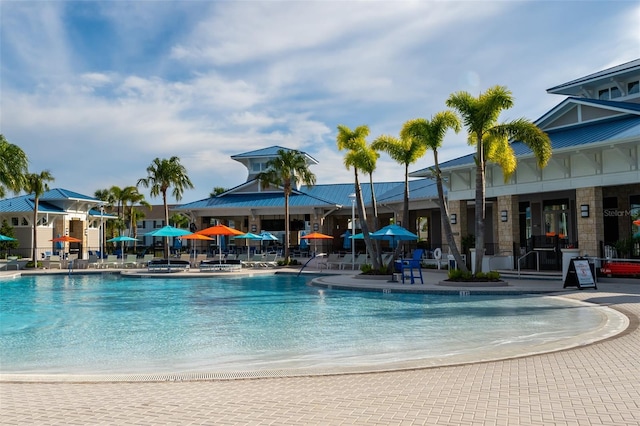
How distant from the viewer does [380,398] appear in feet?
18.1

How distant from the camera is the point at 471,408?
201 inches

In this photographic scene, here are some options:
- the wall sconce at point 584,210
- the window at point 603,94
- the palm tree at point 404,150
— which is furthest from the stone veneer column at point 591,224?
the window at point 603,94


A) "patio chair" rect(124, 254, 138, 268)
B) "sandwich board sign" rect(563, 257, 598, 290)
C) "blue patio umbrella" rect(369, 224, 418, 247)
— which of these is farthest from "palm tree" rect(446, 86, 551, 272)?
"patio chair" rect(124, 254, 138, 268)

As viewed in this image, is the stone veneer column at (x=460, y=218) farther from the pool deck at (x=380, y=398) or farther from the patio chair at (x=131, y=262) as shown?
the pool deck at (x=380, y=398)

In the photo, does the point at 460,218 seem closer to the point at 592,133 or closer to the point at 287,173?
the point at 592,133

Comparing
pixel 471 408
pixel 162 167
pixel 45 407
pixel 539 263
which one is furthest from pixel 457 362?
pixel 162 167

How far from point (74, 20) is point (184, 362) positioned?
34.6 feet

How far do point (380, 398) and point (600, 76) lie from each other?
25.3 m

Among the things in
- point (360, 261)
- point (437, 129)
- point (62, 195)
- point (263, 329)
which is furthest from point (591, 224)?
point (62, 195)

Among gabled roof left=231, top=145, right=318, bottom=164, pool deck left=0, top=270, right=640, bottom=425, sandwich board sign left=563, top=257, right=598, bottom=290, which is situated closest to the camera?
pool deck left=0, top=270, right=640, bottom=425

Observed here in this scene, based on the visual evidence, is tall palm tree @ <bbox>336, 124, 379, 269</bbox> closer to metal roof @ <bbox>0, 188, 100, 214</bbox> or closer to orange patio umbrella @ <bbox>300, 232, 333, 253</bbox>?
orange patio umbrella @ <bbox>300, 232, 333, 253</bbox>

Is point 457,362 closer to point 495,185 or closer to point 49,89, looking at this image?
point 49,89

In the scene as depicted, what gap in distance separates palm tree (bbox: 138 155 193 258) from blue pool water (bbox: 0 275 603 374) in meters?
19.8

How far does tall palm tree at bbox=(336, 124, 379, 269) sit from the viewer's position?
2377cm
